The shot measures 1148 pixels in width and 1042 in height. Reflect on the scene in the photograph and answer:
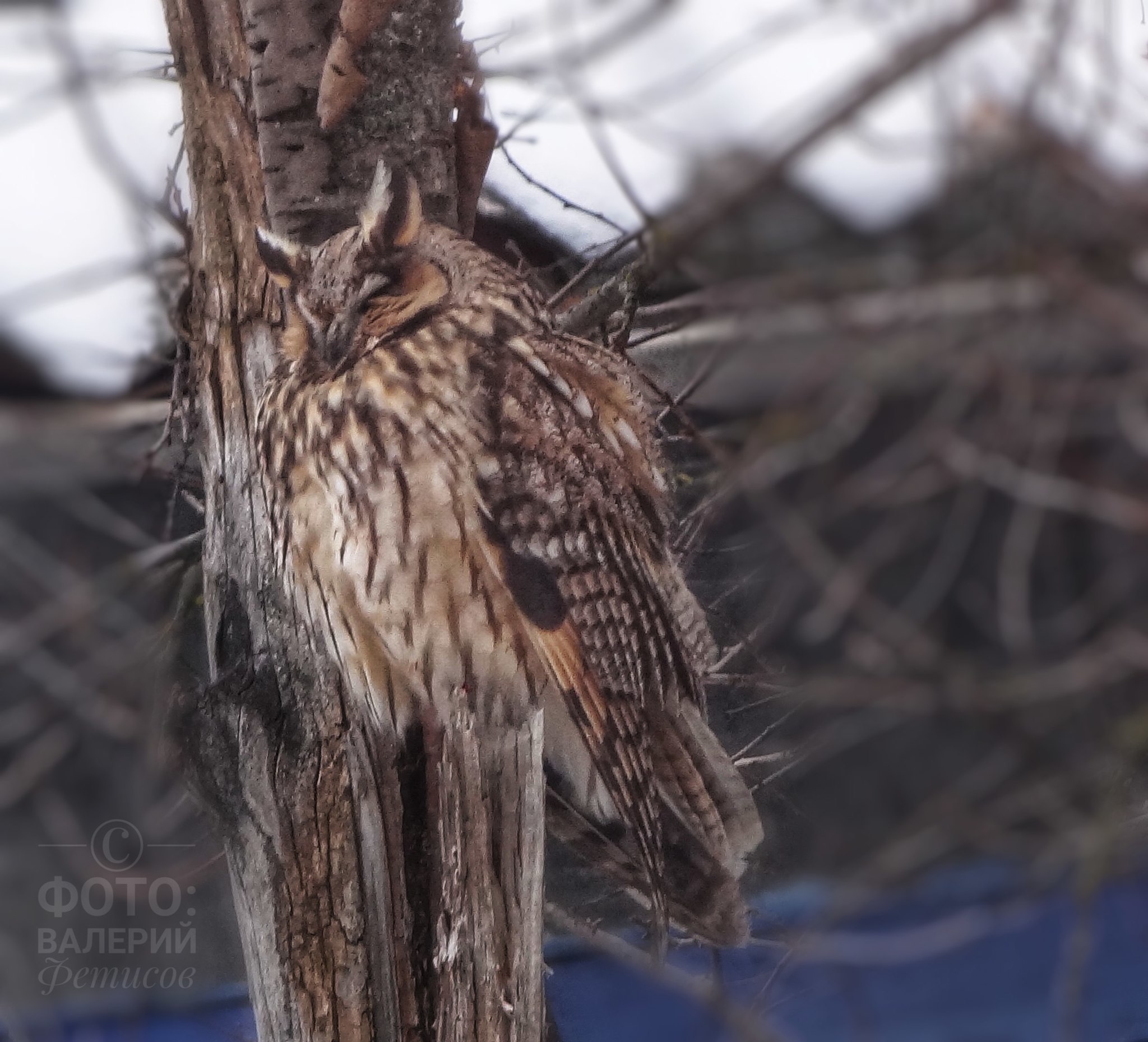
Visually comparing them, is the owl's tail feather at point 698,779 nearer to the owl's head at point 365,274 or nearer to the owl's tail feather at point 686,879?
the owl's tail feather at point 686,879

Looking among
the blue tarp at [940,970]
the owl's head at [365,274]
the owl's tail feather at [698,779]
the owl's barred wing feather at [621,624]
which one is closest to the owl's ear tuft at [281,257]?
the owl's head at [365,274]

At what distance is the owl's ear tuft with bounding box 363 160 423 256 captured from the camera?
1.14 meters

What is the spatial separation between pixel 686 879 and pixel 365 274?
2.24ft

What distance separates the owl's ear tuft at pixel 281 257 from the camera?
1.18 metres

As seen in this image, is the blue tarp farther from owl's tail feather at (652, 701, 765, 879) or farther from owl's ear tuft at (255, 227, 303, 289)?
owl's ear tuft at (255, 227, 303, 289)

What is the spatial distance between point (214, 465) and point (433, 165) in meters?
0.41

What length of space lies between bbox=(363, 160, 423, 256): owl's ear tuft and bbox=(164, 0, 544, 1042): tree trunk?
0.05 m

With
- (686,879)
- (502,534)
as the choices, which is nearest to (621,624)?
(502,534)

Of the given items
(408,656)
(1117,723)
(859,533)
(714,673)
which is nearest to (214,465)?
(408,656)

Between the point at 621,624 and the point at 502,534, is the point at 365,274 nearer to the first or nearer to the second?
the point at 502,534

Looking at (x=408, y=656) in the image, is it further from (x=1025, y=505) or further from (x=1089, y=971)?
(x=1089, y=971)

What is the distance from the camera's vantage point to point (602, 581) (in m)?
1.14

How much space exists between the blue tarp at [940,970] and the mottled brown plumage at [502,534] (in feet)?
0.21

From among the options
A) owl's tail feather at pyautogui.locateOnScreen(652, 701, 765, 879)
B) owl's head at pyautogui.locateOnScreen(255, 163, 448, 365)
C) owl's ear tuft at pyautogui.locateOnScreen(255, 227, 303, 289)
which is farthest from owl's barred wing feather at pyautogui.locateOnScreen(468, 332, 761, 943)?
owl's ear tuft at pyautogui.locateOnScreen(255, 227, 303, 289)
